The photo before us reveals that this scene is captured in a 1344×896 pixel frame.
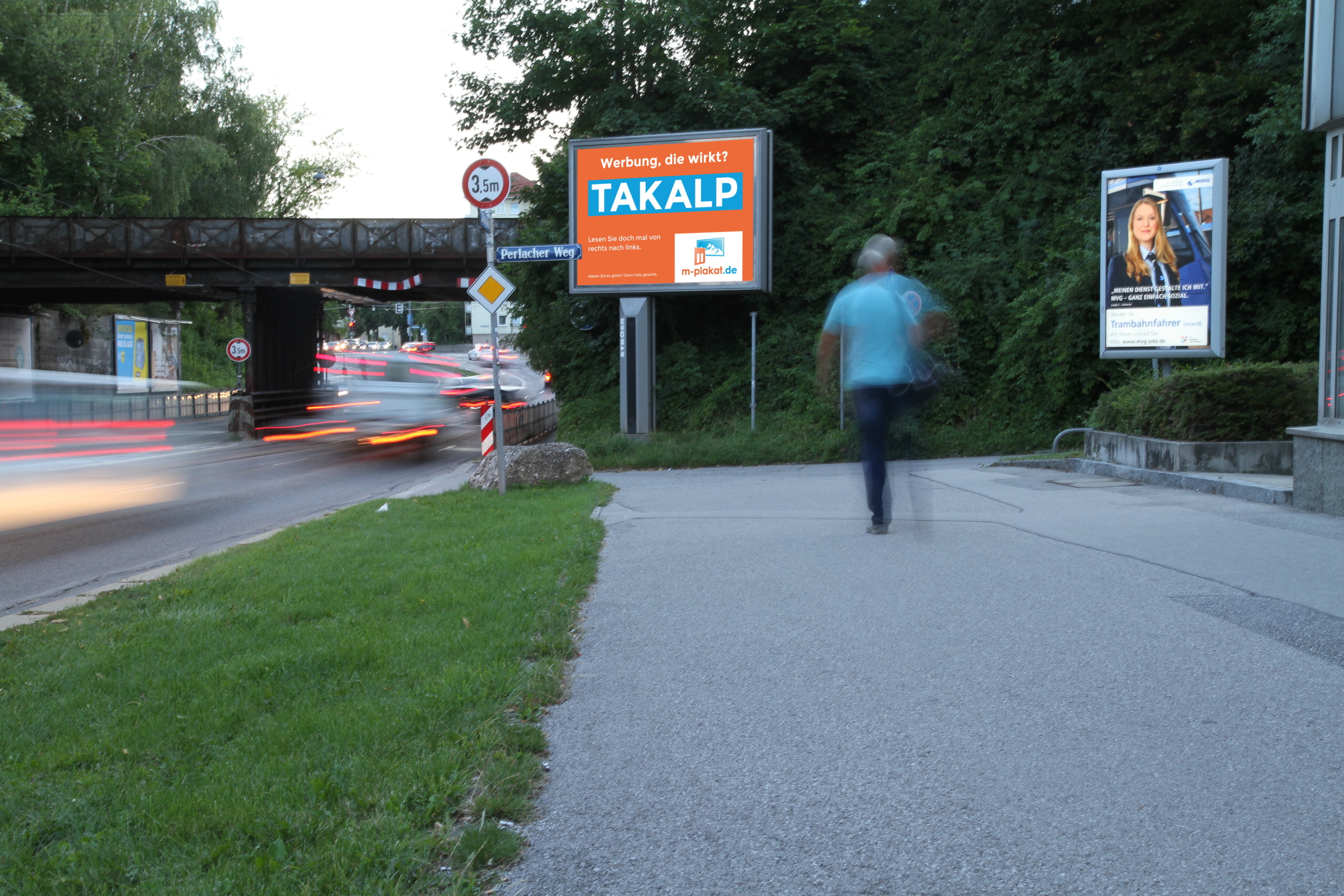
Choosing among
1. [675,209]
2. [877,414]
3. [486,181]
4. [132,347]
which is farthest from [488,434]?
[132,347]

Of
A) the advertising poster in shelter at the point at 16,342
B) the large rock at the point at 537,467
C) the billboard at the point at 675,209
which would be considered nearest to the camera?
the large rock at the point at 537,467

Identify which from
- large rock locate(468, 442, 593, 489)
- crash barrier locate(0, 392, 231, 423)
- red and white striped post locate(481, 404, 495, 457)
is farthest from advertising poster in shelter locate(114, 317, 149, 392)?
large rock locate(468, 442, 593, 489)

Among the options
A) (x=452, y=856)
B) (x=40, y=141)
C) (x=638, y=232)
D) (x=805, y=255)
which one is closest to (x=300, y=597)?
(x=452, y=856)

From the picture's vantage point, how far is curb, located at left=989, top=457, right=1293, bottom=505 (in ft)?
32.1

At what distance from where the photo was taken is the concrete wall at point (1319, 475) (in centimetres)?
901

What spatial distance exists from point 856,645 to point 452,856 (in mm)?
2571

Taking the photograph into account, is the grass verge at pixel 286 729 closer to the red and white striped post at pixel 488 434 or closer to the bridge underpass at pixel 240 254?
the red and white striped post at pixel 488 434

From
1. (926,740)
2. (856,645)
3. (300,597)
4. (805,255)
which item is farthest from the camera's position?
(805,255)

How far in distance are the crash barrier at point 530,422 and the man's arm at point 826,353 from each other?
586 inches

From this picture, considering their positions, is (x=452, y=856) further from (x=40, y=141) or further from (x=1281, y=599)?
(x=40, y=141)

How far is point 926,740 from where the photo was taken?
3799 millimetres

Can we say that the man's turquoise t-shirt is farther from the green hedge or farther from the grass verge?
the green hedge

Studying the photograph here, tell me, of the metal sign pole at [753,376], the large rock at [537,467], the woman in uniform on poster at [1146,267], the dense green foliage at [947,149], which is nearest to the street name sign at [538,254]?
the large rock at [537,467]

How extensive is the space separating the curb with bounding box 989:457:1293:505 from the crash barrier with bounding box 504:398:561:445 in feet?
37.5
